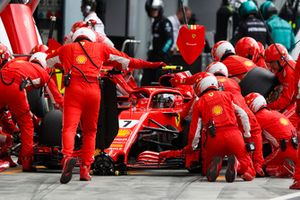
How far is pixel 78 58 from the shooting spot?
53.6 feet

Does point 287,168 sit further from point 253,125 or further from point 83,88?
point 83,88

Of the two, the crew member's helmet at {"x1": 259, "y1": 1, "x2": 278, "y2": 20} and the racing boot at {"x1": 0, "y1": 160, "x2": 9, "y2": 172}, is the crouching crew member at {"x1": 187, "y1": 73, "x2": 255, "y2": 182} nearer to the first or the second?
the racing boot at {"x1": 0, "y1": 160, "x2": 9, "y2": 172}

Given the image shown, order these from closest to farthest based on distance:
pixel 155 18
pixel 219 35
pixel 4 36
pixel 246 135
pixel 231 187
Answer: pixel 231 187 → pixel 246 135 → pixel 4 36 → pixel 155 18 → pixel 219 35

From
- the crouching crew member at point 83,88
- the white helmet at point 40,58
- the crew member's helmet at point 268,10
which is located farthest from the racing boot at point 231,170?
the crew member's helmet at point 268,10

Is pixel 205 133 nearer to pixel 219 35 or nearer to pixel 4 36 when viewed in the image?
pixel 4 36

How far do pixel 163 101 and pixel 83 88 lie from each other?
246 cm

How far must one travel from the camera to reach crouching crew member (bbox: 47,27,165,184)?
16.2 metres

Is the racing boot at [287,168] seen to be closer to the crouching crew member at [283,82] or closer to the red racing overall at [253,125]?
the red racing overall at [253,125]

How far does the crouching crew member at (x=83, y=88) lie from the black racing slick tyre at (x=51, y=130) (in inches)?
45.5

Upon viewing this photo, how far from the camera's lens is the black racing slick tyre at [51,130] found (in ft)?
58.0

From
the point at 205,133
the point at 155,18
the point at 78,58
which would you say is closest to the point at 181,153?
the point at 205,133

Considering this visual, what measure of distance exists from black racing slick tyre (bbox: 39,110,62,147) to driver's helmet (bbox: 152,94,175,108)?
1.39 metres

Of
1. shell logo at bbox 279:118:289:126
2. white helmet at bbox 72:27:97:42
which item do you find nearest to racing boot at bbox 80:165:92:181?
white helmet at bbox 72:27:97:42

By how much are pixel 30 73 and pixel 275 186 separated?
12.2 ft
